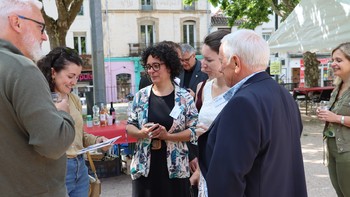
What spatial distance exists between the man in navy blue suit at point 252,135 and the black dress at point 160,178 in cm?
104

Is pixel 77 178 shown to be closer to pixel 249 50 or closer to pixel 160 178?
pixel 160 178

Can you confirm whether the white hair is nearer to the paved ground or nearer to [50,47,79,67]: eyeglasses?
[50,47,79,67]: eyeglasses

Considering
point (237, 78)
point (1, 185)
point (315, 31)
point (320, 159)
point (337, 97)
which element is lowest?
point (320, 159)

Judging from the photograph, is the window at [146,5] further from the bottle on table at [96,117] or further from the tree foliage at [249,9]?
the bottle on table at [96,117]

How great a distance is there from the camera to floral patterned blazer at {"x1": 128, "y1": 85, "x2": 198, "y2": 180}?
107 inches

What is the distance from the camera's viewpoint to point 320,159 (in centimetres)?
623

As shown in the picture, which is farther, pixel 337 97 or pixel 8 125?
pixel 337 97

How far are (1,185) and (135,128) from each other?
1.38 m

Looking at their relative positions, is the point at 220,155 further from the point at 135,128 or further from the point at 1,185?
the point at 135,128

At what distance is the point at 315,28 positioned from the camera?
6367mm

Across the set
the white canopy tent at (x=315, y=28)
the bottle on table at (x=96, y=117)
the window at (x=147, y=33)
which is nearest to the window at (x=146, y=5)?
the window at (x=147, y=33)

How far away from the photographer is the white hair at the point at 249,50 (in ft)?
5.28

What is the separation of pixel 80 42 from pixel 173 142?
→ 85.5 feet

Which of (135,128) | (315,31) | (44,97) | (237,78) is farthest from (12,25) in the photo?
(315,31)
